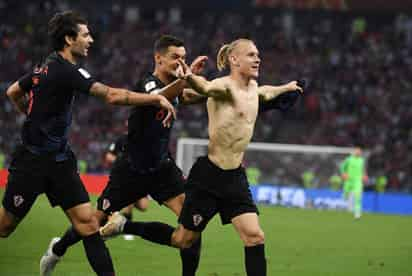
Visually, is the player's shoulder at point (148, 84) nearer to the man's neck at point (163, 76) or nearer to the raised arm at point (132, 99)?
the man's neck at point (163, 76)

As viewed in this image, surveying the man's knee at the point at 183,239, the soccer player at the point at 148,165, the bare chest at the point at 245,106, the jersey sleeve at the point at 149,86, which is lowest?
the man's knee at the point at 183,239

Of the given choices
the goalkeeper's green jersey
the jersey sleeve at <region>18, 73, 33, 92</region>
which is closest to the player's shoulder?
the jersey sleeve at <region>18, 73, 33, 92</region>

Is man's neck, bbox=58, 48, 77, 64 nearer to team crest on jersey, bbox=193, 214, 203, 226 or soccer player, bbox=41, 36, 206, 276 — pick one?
soccer player, bbox=41, 36, 206, 276

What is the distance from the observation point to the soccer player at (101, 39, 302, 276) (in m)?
8.32

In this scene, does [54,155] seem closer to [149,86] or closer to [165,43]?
[149,86]

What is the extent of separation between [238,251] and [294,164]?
59.8 feet

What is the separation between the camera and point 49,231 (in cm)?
1551

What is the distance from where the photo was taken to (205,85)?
8117mm

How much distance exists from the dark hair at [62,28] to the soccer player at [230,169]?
4.48 ft

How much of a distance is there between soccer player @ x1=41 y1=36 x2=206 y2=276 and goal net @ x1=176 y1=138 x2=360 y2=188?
71.0 feet

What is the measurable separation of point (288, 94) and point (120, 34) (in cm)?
3262

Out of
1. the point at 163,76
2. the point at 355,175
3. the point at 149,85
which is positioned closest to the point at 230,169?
the point at 149,85

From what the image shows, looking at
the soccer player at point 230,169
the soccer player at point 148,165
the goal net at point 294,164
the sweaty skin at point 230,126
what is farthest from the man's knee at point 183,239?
the goal net at point 294,164

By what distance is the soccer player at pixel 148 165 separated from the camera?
360 inches
